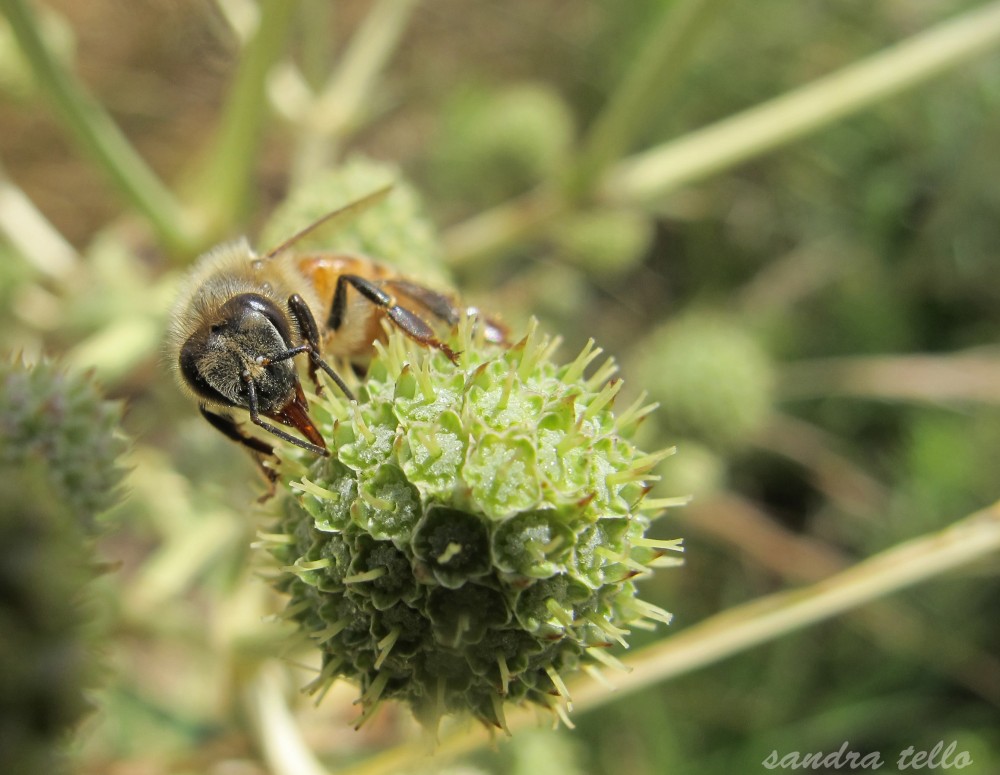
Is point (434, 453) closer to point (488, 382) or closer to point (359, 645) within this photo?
point (488, 382)

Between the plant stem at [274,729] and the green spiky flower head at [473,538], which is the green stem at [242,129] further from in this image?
the plant stem at [274,729]

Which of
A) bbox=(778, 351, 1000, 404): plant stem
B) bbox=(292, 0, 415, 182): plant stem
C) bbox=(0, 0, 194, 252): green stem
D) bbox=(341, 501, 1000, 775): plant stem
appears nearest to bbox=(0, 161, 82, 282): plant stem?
bbox=(0, 0, 194, 252): green stem

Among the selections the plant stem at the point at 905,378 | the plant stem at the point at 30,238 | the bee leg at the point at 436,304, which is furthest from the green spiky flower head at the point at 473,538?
the plant stem at the point at 905,378

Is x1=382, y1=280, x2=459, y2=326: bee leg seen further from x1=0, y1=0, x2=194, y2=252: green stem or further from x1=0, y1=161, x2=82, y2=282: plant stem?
x1=0, y1=161, x2=82, y2=282: plant stem

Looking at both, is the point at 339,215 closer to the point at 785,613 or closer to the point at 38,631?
the point at 38,631

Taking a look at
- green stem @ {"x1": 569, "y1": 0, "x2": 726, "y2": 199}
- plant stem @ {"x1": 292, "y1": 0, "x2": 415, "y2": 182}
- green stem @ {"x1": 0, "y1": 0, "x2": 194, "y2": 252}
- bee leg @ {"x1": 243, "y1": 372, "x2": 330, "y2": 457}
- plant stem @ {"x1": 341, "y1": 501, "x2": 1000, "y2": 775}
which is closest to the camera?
bee leg @ {"x1": 243, "y1": 372, "x2": 330, "y2": 457}

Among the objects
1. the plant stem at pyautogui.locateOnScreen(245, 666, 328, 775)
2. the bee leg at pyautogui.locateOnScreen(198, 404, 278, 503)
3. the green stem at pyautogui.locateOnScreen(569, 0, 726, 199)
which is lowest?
the plant stem at pyautogui.locateOnScreen(245, 666, 328, 775)

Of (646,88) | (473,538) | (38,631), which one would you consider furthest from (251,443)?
(646,88)
